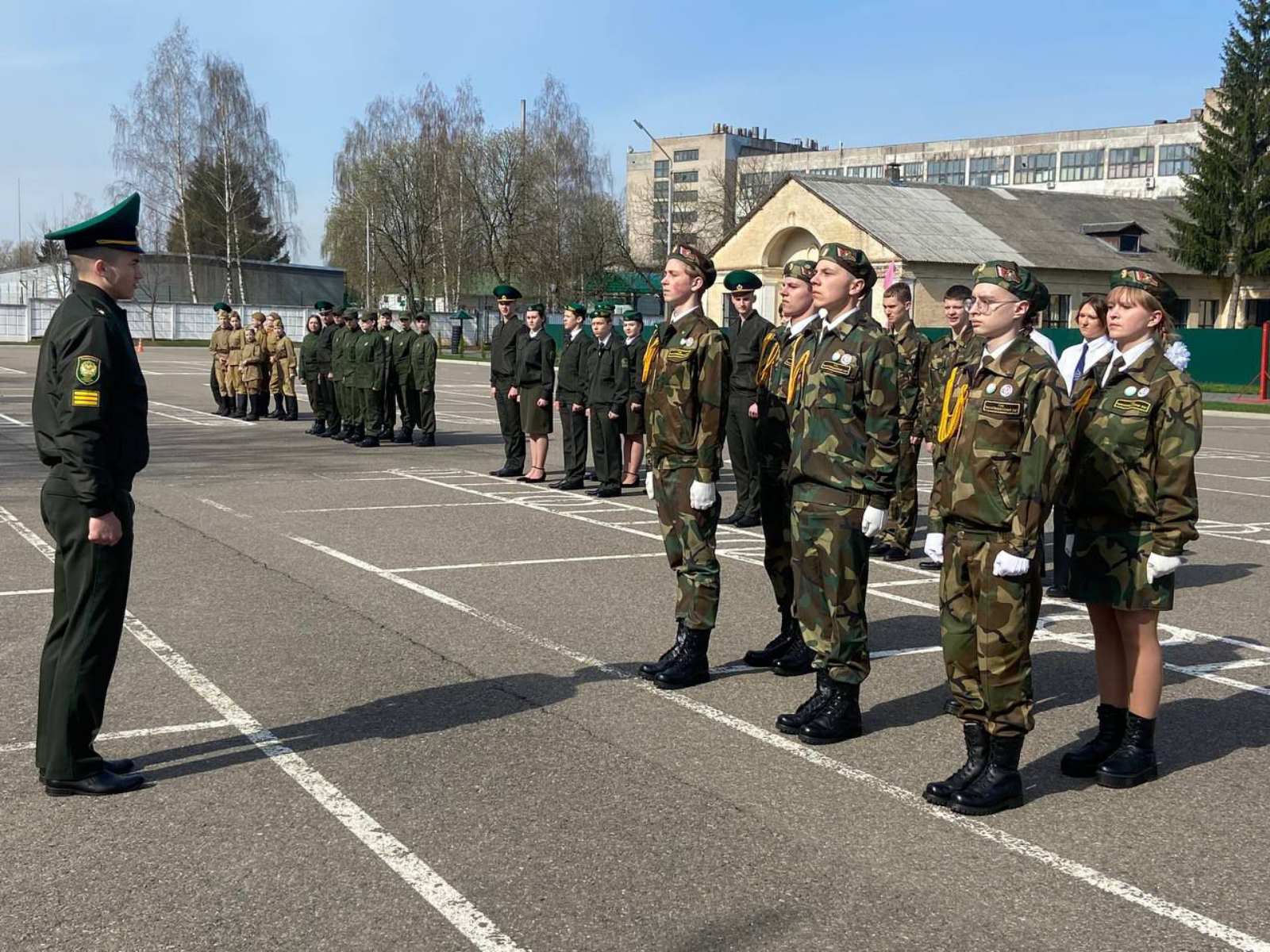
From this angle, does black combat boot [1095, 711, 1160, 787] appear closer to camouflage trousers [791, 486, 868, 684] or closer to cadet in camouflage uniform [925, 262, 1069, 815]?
cadet in camouflage uniform [925, 262, 1069, 815]

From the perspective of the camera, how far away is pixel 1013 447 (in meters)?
4.87

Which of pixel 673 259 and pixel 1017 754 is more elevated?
pixel 673 259

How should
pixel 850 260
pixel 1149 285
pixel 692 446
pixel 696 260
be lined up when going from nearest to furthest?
pixel 1149 285
pixel 850 260
pixel 692 446
pixel 696 260

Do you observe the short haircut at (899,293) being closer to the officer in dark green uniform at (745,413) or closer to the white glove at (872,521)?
the officer in dark green uniform at (745,413)

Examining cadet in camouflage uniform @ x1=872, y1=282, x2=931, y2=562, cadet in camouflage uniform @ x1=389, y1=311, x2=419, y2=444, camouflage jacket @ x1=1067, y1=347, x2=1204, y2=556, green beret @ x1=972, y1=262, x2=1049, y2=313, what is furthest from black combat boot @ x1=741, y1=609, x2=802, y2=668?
cadet in camouflage uniform @ x1=389, y1=311, x2=419, y2=444

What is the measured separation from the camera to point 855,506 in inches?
223

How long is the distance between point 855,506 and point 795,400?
58 centimetres

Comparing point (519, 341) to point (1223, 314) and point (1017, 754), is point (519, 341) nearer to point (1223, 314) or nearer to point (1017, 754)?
point (1017, 754)

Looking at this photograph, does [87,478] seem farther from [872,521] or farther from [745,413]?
[745,413]

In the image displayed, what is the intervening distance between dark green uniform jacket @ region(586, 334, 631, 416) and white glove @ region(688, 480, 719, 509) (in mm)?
7529

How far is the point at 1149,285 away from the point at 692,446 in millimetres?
2234

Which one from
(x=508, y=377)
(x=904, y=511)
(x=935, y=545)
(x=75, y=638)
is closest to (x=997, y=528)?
(x=935, y=545)

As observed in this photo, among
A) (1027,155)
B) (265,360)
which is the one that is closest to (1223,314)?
(265,360)

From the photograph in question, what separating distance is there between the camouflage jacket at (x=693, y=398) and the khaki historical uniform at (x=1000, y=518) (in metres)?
1.75
